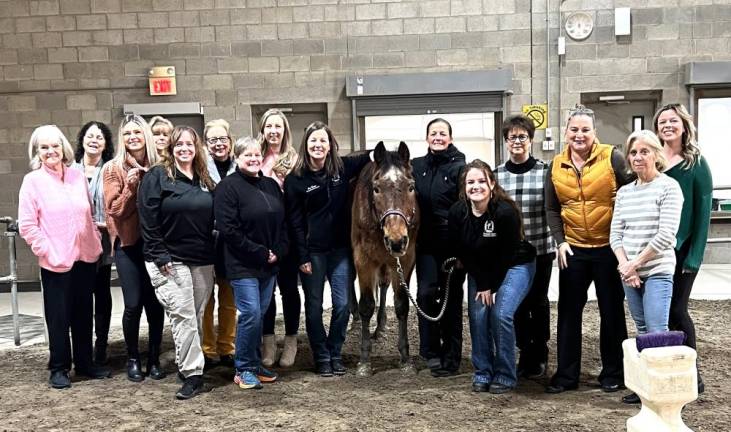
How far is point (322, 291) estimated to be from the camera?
13.6 ft

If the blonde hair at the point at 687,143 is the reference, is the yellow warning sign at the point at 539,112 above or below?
above

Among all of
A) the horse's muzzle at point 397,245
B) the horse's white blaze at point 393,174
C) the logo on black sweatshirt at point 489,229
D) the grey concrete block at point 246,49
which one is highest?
the grey concrete block at point 246,49

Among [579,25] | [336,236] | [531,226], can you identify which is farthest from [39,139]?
[579,25]

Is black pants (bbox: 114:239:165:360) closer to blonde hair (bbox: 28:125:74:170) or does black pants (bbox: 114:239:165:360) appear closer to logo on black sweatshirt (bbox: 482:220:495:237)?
blonde hair (bbox: 28:125:74:170)

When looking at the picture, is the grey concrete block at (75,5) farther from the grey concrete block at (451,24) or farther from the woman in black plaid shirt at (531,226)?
the woman in black plaid shirt at (531,226)

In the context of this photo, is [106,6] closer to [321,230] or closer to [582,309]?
[321,230]

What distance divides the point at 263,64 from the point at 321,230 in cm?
453

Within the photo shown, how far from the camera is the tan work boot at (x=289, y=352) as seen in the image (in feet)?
14.5

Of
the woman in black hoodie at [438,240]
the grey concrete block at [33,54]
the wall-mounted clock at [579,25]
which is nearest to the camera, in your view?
the woman in black hoodie at [438,240]

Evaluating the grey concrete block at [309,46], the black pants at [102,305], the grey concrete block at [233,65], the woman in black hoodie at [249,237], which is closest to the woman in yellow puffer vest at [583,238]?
the woman in black hoodie at [249,237]

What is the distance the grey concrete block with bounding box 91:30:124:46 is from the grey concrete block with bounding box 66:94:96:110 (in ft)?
2.25

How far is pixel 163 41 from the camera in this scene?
316 inches

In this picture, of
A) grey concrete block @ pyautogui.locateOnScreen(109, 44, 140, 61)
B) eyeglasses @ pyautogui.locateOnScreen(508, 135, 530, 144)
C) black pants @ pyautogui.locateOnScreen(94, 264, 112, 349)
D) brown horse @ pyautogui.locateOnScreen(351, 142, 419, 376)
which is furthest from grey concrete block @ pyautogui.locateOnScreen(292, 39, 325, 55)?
eyeglasses @ pyautogui.locateOnScreen(508, 135, 530, 144)

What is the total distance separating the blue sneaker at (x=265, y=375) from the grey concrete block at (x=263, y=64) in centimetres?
485
